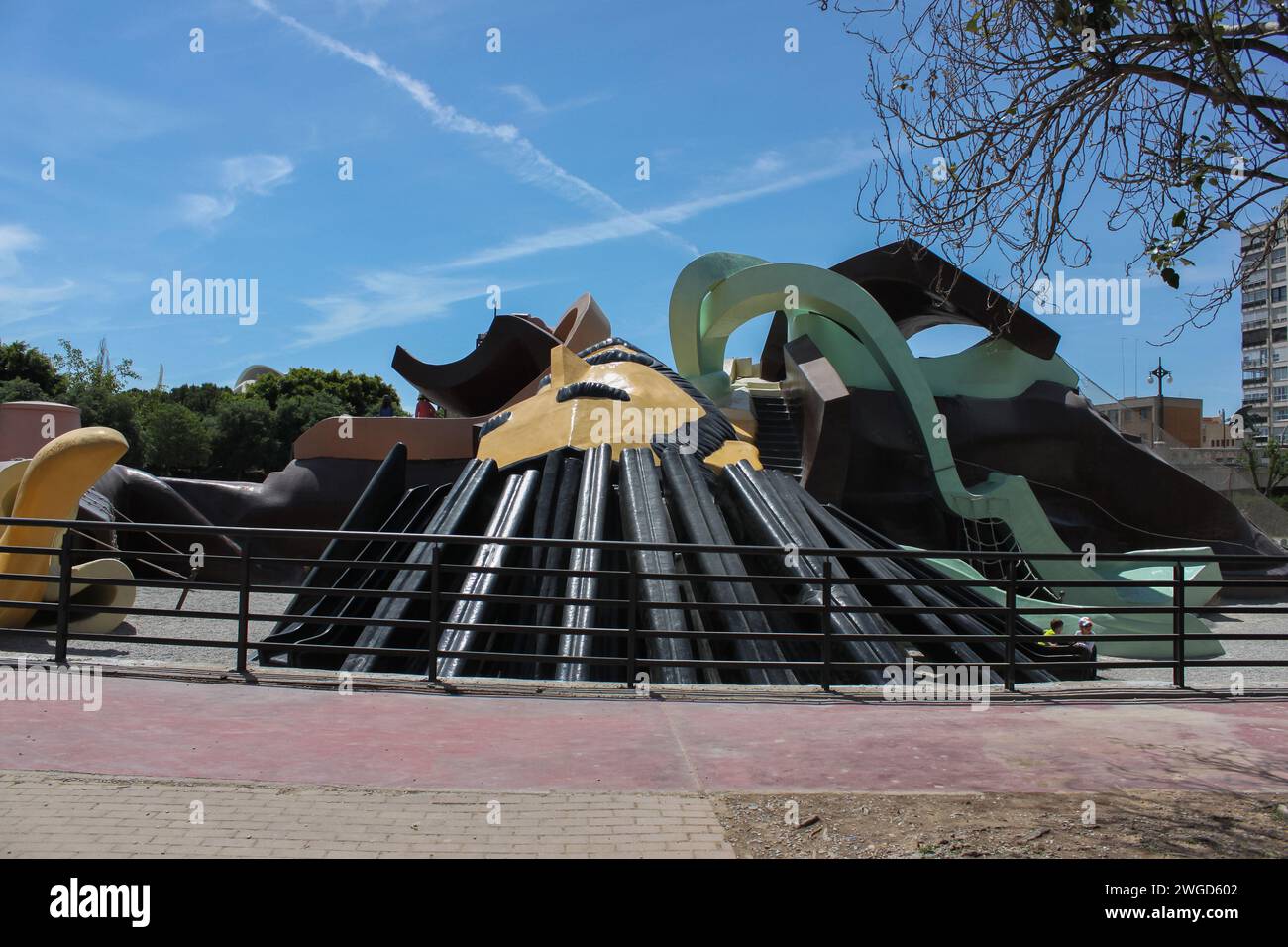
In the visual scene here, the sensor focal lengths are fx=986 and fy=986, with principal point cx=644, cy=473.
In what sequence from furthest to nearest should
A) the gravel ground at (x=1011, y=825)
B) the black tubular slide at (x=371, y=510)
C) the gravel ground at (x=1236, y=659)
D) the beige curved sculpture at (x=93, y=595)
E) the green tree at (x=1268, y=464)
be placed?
the green tree at (x=1268, y=464) → the beige curved sculpture at (x=93, y=595) → the black tubular slide at (x=371, y=510) → the gravel ground at (x=1236, y=659) → the gravel ground at (x=1011, y=825)

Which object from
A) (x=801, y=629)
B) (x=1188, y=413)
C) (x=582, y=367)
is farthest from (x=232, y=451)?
(x=1188, y=413)

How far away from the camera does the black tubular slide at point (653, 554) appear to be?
25.0ft

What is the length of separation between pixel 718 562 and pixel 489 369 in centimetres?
1967

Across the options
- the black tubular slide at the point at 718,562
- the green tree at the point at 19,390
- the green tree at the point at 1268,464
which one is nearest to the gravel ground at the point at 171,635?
the black tubular slide at the point at 718,562

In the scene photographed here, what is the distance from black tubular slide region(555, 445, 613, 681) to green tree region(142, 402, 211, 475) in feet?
142

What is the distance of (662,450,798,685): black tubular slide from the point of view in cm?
775

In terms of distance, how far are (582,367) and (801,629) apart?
16.7ft

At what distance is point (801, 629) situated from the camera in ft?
29.6

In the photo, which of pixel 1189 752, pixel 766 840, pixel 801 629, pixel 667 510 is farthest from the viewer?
pixel 667 510

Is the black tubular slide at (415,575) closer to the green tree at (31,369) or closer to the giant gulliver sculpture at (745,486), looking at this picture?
the giant gulliver sculpture at (745,486)

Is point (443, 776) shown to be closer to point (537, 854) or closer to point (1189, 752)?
point (537, 854)

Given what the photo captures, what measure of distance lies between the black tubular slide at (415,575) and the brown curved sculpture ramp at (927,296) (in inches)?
578
